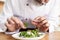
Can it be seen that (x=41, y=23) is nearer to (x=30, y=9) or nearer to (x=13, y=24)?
(x=13, y=24)

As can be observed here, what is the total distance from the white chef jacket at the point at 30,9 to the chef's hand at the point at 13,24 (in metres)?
0.22

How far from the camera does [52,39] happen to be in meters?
1.04

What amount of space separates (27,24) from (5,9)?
204 mm

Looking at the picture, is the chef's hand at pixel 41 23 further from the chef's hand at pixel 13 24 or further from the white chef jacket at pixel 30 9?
the white chef jacket at pixel 30 9

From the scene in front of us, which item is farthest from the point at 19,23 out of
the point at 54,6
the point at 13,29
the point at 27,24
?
the point at 54,6

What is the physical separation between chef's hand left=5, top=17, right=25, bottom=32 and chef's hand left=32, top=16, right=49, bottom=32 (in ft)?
0.31

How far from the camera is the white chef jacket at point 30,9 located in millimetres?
1437

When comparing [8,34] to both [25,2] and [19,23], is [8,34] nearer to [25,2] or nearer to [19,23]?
[19,23]

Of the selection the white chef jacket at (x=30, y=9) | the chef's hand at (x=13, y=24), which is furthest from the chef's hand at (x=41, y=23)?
the white chef jacket at (x=30, y=9)

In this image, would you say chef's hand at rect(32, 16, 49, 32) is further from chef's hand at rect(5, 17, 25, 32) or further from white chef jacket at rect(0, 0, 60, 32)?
white chef jacket at rect(0, 0, 60, 32)

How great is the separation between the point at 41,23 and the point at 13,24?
0.18 m

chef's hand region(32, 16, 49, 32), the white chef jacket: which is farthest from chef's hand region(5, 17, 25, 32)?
the white chef jacket

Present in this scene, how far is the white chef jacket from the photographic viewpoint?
1.44m

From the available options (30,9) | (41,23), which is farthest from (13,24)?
(30,9)
